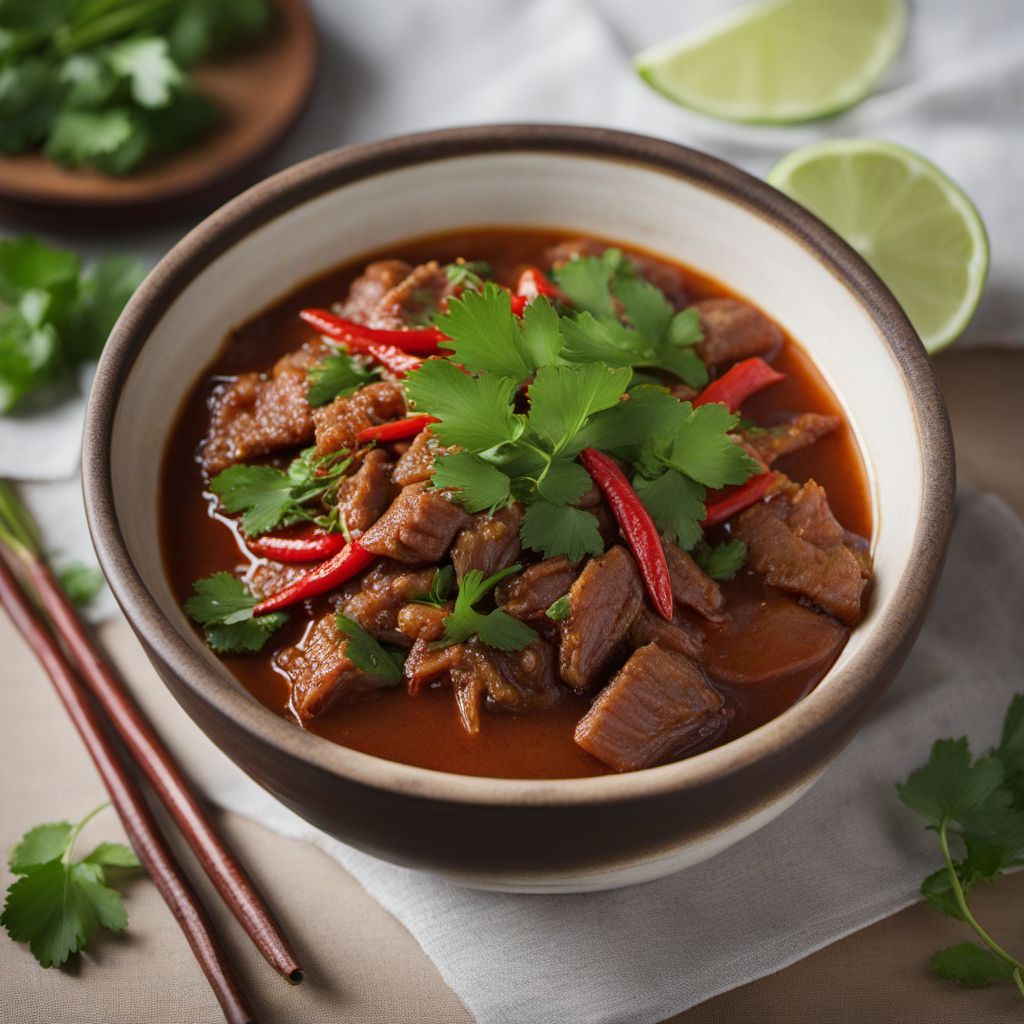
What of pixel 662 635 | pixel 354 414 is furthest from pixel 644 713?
pixel 354 414

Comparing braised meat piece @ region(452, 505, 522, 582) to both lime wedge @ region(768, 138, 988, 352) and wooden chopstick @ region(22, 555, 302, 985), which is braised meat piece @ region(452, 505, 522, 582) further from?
lime wedge @ region(768, 138, 988, 352)

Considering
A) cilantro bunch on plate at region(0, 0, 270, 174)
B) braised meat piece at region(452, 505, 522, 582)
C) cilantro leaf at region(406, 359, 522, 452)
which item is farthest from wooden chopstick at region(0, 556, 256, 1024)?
cilantro bunch on plate at region(0, 0, 270, 174)

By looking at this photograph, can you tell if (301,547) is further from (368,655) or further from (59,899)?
(59,899)

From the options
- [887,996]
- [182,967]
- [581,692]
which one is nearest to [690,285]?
[581,692]

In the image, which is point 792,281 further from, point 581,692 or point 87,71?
point 87,71

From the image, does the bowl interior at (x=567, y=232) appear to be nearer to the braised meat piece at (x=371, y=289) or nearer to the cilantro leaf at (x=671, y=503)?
the braised meat piece at (x=371, y=289)

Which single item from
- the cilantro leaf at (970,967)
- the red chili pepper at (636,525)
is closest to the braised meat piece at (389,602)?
the red chili pepper at (636,525)
